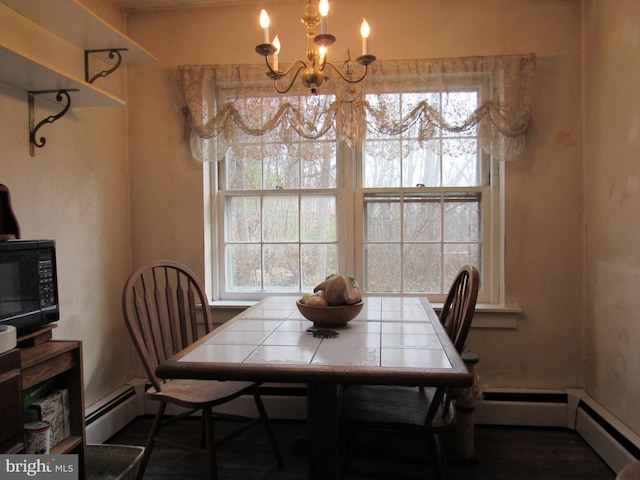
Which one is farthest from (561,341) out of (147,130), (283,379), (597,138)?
(147,130)

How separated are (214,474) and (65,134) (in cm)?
170

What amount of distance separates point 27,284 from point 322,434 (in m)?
1.12

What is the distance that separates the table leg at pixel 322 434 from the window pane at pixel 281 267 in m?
1.35

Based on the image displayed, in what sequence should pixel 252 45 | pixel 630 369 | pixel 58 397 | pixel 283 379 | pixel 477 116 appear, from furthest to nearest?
pixel 252 45
pixel 477 116
pixel 630 369
pixel 58 397
pixel 283 379

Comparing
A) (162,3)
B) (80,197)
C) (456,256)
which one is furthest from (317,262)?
(162,3)

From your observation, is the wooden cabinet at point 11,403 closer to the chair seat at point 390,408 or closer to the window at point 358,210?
the chair seat at point 390,408

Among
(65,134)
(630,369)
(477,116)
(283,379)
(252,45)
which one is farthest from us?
(252,45)

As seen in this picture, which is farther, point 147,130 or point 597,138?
point 147,130

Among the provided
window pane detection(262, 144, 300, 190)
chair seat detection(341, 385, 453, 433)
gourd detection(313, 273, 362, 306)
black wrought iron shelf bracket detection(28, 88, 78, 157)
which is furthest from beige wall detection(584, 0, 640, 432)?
black wrought iron shelf bracket detection(28, 88, 78, 157)

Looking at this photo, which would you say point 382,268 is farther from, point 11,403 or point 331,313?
point 11,403

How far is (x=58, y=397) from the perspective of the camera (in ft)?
5.18

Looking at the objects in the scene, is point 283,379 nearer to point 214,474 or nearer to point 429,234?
point 214,474

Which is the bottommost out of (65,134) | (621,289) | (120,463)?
(120,463)

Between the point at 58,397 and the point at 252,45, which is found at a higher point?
the point at 252,45
